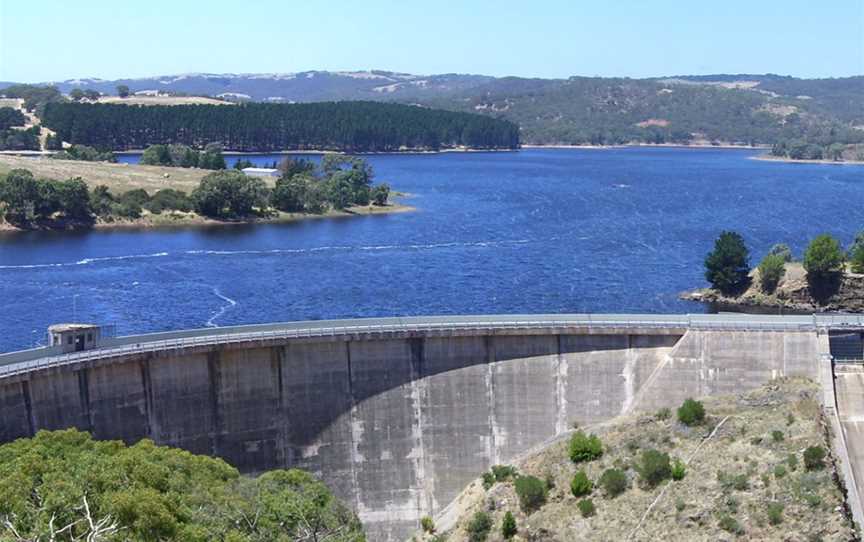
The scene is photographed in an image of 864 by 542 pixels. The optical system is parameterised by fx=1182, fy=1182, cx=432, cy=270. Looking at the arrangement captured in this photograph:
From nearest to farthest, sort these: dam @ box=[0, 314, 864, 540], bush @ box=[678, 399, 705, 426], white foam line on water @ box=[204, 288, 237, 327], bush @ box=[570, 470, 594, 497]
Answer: bush @ box=[570, 470, 594, 497], dam @ box=[0, 314, 864, 540], bush @ box=[678, 399, 705, 426], white foam line on water @ box=[204, 288, 237, 327]

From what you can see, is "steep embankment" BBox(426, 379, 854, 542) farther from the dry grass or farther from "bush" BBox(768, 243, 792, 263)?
the dry grass

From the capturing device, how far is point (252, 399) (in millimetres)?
51781

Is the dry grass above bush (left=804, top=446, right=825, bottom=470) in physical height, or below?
above

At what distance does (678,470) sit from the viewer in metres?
48.8

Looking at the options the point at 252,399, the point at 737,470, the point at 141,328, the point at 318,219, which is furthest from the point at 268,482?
the point at 318,219

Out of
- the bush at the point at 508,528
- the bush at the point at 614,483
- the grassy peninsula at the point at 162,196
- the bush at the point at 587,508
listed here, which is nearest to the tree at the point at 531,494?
the bush at the point at 508,528

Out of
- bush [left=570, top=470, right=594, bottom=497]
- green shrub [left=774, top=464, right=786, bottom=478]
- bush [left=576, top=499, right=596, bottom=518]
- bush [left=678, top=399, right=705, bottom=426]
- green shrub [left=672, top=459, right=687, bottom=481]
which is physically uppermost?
bush [left=678, top=399, right=705, bottom=426]

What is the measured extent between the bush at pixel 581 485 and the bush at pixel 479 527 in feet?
12.4

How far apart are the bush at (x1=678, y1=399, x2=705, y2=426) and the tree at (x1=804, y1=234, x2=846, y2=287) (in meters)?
41.7

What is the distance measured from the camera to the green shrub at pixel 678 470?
48.7 metres

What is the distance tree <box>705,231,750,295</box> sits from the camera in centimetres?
9262

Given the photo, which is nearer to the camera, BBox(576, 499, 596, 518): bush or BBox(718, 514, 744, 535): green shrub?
BBox(718, 514, 744, 535): green shrub

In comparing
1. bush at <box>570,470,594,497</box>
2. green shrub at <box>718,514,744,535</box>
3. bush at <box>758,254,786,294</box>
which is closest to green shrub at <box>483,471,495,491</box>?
bush at <box>570,470,594,497</box>

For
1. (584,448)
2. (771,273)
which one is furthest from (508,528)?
(771,273)
